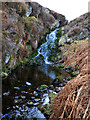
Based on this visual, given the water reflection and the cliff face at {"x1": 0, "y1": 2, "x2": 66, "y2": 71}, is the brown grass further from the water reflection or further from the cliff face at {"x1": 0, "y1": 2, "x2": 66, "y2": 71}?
the cliff face at {"x1": 0, "y1": 2, "x2": 66, "y2": 71}

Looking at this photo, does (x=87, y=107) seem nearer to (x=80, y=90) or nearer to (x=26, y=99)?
(x=80, y=90)

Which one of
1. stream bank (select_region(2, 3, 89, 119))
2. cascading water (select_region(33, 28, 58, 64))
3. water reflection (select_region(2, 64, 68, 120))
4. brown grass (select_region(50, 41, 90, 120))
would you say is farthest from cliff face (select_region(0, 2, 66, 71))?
brown grass (select_region(50, 41, 90, 120))

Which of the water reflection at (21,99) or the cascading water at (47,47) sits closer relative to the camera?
the water reflection at (21,99)

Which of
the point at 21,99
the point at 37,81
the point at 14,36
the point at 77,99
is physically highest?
the point at 14,36

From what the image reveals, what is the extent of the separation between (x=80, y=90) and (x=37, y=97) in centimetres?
284

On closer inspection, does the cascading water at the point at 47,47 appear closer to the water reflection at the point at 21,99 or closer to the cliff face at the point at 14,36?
the cliff face at the point at 14,36

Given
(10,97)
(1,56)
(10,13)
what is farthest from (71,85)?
(10,13)

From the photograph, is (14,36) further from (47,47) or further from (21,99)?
(47,47)

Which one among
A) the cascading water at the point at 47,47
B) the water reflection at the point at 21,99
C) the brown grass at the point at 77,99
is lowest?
the water reflection at the point at 21,99

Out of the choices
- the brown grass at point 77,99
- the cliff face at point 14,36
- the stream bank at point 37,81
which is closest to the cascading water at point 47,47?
the stream bank at point 37,81

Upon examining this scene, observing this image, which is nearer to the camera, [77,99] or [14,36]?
[77,99]

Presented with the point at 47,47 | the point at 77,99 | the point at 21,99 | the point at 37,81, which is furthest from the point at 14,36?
the point at 77,99

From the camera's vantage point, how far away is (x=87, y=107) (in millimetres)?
1249

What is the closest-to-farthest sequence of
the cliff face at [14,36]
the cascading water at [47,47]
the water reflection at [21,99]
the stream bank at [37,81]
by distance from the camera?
the stream bank at [37,81]
the water reflection at [21,99]
the cliff face at [14,36]
the cascading water at [47,47]
